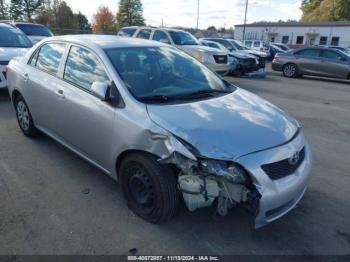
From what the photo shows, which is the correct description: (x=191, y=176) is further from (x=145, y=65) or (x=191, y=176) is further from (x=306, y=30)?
(x=306, y=30)

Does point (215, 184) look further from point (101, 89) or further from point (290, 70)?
point (290, 70)

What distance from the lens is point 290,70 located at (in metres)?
15.4

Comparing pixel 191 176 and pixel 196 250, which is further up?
pixel 191 176

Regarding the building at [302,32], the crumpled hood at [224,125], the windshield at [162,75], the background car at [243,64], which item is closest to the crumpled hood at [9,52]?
the windshield at [162,75]

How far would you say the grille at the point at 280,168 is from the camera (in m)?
2.56

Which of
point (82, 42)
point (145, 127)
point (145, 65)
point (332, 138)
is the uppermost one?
point (82, 42)

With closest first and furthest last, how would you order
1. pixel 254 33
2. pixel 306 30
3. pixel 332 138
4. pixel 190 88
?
pixel 190 88, pixel 332 138, pixel 306 30, pixel 254 33

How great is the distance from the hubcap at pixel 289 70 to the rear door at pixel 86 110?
13.6 m

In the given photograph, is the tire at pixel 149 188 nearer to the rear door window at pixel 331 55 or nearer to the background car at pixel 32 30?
the background car at pixel 32 30

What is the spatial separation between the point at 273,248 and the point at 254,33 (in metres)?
62.8

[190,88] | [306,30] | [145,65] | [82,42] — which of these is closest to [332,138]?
[190,88]

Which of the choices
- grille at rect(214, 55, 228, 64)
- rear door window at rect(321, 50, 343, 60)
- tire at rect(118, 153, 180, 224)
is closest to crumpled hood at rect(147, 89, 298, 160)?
tire at rect(118, 153, 180, 224)

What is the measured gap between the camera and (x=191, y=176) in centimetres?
260

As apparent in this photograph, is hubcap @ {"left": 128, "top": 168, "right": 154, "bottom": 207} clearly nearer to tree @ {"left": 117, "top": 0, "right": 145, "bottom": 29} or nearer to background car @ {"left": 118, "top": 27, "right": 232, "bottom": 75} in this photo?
background car @ {"left": 118, "top": 27, "right": 232, "bottom": 75}
